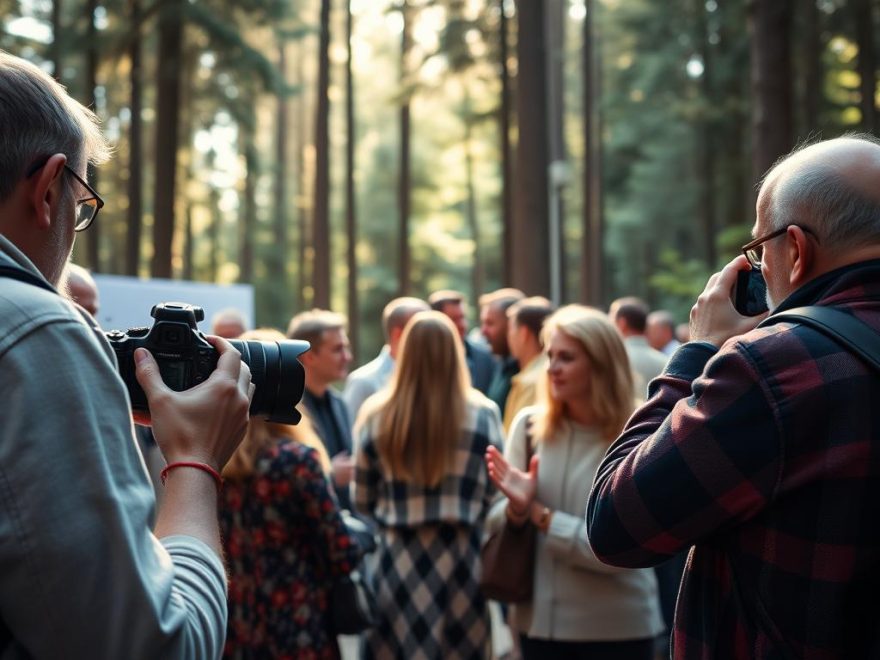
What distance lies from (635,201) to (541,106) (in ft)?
56.1

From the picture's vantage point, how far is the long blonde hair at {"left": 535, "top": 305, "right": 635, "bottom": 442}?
16.3 ft

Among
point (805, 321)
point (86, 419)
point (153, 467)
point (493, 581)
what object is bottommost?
point (493, 581)

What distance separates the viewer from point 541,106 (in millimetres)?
16391

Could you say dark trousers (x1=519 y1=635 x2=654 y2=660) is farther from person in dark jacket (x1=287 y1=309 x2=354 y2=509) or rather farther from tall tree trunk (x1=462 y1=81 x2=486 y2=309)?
tall tree trunk (x1=462 y1=81 x2=486 y2=309)

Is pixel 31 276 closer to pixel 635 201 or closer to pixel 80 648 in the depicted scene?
pixel 80 648

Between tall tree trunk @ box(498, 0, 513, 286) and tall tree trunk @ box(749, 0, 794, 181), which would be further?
tall tree trunk @ box(498, 0, 513, 286)

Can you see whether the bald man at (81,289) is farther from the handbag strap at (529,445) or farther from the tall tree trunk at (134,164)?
the tall tree trunk at (134,164)

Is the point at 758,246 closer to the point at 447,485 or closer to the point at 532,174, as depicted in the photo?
the point at 447,485

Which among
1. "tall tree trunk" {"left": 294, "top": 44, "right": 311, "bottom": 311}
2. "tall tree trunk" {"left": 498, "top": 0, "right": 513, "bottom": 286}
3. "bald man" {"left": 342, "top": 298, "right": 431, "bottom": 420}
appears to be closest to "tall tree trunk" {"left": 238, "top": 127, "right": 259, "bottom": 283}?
"tall tree trunk" {"left": 294, "top": 44, "right": 311, "bottom": 311}

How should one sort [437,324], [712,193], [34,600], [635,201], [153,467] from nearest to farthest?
[34,600]
[153,467]
[437,324]
[712,193]
[635,201]

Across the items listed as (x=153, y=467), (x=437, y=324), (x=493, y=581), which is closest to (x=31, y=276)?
(x=153, y=467)

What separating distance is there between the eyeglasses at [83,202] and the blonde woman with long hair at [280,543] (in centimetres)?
270

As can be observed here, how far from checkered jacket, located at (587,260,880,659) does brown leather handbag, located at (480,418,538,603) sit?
2.58 m

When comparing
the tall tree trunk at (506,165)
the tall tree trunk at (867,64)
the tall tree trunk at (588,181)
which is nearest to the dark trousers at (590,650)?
the tall tree trunk at (867,64)
